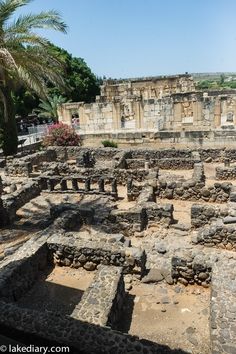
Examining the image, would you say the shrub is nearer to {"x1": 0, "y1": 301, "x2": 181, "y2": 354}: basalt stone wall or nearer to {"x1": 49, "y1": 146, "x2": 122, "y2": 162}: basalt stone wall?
{"x1": 49, "y1": 146, "x2": 122, "y2": 162}: basalt stone wall

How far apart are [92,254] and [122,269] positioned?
964 mm

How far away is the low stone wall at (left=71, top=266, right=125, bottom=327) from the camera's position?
526 centimetres

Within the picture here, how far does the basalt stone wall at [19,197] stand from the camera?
1174 cm

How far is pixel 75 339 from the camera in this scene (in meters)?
4.23

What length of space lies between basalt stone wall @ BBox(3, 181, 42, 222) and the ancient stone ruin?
46 millimetres

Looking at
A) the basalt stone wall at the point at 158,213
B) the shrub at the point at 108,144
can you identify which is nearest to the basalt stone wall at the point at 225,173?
the basalt stone wall at the point at 158,213

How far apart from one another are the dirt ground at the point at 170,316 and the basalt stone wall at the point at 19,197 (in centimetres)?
630

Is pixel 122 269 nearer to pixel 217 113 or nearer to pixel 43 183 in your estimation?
pixel 43 183

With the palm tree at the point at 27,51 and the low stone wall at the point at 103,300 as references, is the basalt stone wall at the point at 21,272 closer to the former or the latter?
the low stone wall at the point at 103,300

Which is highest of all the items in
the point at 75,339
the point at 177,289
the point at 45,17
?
the point at 45,17

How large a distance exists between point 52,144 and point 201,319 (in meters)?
17.5

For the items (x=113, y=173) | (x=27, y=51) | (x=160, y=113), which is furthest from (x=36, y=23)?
(x=160, y=113)

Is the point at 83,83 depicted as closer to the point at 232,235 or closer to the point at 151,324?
the point at 232,235

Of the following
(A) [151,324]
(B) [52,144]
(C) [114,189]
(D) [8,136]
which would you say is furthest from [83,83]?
(A) [151,324]
